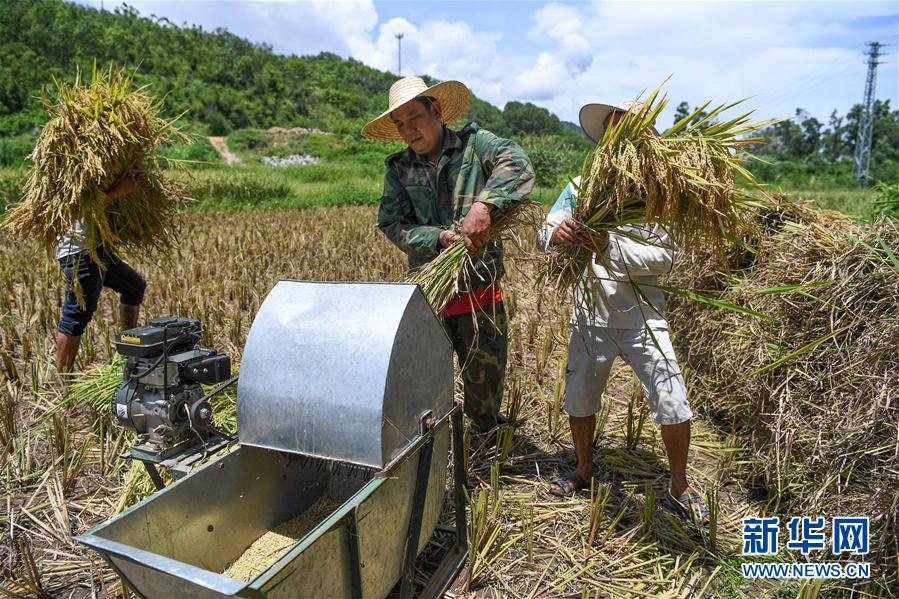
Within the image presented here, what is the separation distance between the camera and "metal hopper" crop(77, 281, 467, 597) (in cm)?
167

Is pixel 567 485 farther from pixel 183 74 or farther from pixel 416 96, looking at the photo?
pixel 183 74

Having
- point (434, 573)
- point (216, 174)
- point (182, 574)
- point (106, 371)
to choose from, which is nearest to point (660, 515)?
point (434, 573)

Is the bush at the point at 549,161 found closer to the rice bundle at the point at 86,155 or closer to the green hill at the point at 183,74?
the green hill at the point at 183,74

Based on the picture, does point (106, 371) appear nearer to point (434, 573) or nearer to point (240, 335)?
point (240, 335)

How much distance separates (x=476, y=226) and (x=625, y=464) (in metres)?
1.66

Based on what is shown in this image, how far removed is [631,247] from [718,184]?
562 mm

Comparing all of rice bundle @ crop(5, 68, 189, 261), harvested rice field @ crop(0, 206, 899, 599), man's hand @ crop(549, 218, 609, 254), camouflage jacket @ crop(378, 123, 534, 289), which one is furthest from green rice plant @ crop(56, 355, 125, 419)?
man's hand @ crop(549, 218, 609, 254)

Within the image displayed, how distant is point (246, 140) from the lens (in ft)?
88.0

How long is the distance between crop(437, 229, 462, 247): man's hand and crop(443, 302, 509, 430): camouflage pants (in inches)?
18.0

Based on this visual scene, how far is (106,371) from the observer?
3.44m

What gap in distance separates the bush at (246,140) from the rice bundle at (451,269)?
26.2 m

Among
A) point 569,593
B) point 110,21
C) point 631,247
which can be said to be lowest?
point 569,593

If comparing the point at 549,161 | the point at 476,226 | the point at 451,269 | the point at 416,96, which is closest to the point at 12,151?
the point at 549,161

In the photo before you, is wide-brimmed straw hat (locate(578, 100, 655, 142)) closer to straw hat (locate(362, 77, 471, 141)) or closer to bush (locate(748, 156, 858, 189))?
straw hat (locate(362, 77, 471, 141))
